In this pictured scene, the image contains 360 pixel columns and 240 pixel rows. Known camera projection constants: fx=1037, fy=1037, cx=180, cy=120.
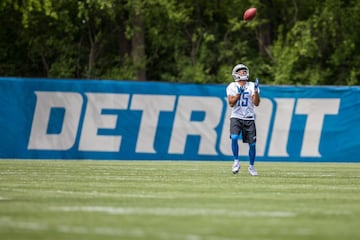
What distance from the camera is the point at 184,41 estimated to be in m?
40.1

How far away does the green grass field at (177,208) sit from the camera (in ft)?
27.9

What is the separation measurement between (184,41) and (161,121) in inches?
498

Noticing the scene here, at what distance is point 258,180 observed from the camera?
→ 53.3ft

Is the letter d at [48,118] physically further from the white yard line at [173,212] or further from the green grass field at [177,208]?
the white yard line at [173,212]

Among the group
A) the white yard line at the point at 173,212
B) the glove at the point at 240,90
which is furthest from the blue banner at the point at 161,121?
the white yard line at the point at 173,212

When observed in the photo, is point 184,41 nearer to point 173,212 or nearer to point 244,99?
point 244,99

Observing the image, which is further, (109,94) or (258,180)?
(109,94)

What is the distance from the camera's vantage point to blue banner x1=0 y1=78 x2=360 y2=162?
89.7 ft

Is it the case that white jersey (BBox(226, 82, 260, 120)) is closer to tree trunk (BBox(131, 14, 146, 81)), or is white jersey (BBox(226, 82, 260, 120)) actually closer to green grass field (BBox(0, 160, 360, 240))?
green grass field (BBox(0, 160, 360, 240))

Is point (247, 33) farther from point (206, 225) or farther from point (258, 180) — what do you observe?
point (206, 225)

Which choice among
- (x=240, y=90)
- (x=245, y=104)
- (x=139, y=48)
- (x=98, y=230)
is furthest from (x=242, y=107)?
(x=139, y=48)

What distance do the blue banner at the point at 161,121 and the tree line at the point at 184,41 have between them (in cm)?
870

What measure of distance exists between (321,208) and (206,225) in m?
2.28

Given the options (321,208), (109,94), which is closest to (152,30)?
(109,94)
